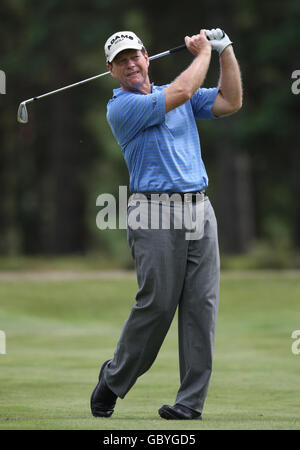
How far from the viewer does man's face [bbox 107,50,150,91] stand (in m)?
5.27

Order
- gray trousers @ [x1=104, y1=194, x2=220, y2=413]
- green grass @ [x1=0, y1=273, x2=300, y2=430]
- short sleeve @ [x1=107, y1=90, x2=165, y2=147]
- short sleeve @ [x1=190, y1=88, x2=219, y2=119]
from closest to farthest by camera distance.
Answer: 1. short sleeve @ [x1=107, y1=90, x2=165, y2=147]
2. gray trousers @ [x1=104, y1=194, x2=220, y2=413]
3. green grass @ [x1=0, y1=273, x2=300, y2=430]
4. short sleeve @ [x1=190, y1=88, x2=219, y2=119]

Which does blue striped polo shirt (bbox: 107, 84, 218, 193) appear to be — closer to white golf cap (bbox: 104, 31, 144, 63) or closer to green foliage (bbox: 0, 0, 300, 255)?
white golf cap (bbox: 104, 31, 144, 63)

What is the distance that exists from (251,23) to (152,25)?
3253 millimetres

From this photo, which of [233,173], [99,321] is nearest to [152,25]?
[233,173]

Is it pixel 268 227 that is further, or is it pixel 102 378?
pixel 268 227

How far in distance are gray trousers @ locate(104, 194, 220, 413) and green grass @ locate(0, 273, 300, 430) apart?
0.25 metres

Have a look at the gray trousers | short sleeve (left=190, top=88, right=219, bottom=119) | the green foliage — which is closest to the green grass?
the gray trousers

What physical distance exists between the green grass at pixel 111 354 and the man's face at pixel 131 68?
179 cm

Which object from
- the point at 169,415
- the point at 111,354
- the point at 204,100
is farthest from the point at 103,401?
the point at 111,354

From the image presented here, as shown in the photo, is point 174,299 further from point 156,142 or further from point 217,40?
point 217,40

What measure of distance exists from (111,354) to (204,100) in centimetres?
412
